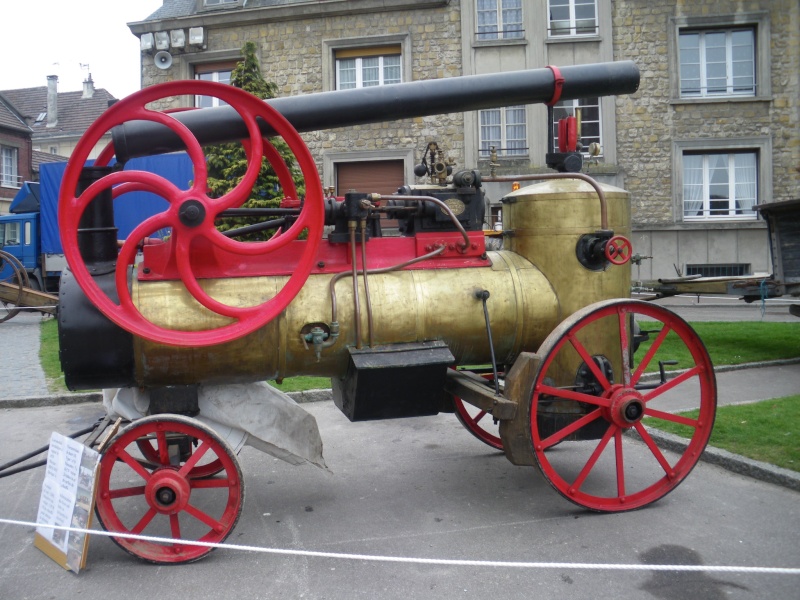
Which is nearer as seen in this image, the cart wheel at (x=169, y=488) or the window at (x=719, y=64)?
the cart wheel at (x=169, y=488)

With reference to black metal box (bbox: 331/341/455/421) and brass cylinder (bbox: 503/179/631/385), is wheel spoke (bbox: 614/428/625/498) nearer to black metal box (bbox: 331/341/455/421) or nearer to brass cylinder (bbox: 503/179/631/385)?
brass cylinder (bbox: 503/179/631/385)

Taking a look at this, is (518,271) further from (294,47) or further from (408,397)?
(294,47)

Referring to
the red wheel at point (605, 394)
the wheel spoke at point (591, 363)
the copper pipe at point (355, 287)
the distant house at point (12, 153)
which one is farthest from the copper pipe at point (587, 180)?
the distant house at point (12, 153)

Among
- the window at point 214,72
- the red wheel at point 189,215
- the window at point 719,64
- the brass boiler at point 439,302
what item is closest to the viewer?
the red wheel at point 189,215

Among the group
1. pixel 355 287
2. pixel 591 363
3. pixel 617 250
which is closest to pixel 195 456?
pixel 355 287

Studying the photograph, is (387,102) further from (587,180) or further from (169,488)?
(169,488)

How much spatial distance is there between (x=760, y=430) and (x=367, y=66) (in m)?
14.9

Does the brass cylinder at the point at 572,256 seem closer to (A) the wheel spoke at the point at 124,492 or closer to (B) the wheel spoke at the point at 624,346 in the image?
(B) the wheel spoke at the point at 624,346

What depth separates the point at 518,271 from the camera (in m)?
4.43

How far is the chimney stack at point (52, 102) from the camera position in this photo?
3956 centimetres

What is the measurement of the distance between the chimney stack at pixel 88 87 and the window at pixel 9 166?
A: 9.95 m

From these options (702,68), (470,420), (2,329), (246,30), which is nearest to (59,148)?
(246,30)

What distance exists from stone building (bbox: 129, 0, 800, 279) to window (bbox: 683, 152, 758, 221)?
29 millimetres

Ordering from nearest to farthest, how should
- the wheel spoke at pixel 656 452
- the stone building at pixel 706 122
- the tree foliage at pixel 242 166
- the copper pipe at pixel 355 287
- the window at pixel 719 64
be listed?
the copper pipe at pixel 355 287 < the wheel spoke at pixel 656 452 < the tree foliage at pixel 242 166 < the stone building at pixel 706 122 < the window at pixel 719 64
